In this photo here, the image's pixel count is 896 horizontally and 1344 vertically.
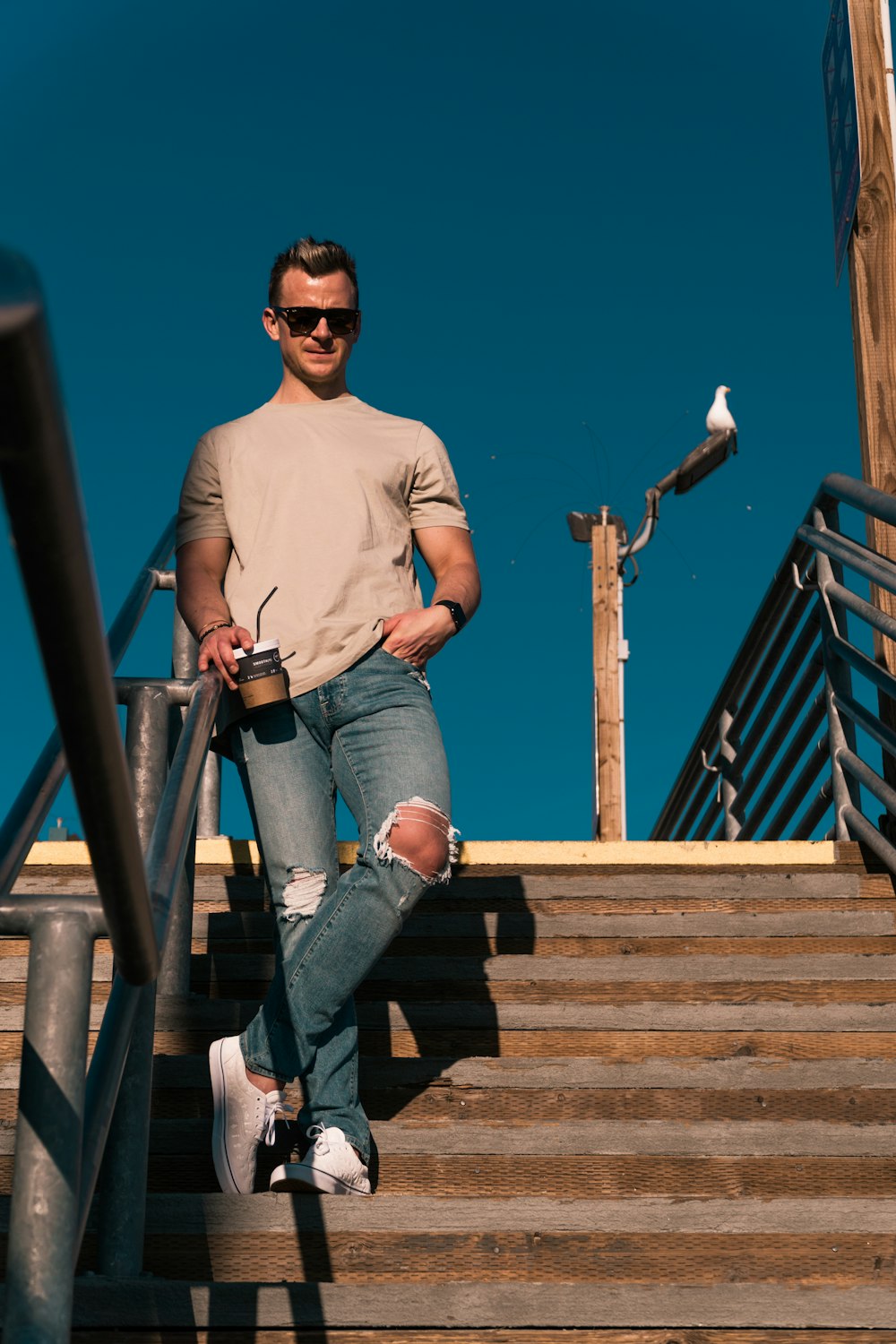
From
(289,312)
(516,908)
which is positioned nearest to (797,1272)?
(516,908)

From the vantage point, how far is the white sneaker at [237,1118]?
2422 millimetres

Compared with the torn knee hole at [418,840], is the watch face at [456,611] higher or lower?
higher

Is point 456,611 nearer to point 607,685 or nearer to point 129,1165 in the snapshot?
point 129,1165

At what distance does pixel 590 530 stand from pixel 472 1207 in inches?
365

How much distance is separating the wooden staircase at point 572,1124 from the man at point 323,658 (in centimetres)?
19

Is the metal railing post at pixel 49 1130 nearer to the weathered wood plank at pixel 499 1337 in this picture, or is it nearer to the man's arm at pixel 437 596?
the weathered wood plank at pixel 499 1337

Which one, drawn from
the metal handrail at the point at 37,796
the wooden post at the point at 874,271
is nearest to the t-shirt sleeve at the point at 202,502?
the metal handrail at the point at 37,796

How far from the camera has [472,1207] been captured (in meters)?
2.27

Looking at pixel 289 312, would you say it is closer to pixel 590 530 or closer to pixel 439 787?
pixel 439 787

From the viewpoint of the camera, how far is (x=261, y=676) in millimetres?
2617

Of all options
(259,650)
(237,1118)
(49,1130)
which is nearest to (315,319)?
(259,650)

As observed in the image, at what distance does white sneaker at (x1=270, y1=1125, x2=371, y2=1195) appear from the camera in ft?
7.61

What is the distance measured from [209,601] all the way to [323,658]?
259 mm

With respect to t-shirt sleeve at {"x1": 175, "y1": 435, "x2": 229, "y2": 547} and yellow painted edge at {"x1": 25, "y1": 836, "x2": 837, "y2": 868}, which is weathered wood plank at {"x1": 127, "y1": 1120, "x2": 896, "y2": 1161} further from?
yellow painted edge at {"x1": 25, "y1": 836, "x2": 837, "y2": 868}
